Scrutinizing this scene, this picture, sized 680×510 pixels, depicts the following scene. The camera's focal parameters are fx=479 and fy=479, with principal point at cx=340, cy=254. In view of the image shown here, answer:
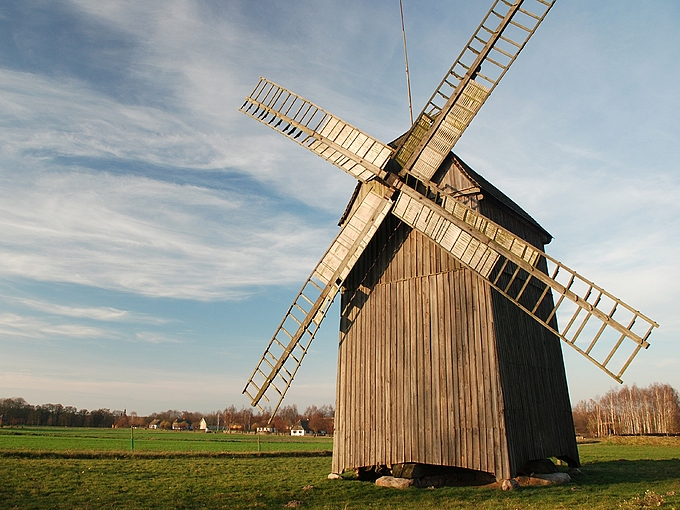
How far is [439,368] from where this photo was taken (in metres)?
14.3

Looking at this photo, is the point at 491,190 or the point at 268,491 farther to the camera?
the point at 491,190

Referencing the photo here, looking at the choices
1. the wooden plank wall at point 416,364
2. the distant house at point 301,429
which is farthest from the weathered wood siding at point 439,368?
the distant house at point 301,429

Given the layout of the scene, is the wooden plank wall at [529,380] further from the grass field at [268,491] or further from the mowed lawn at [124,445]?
the mowed lawn at [124,445]

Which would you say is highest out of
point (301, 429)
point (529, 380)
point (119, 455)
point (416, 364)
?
point (416, 364)

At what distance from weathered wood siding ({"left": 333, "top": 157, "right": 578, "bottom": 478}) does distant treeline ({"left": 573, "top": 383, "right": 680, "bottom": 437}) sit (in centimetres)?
9685

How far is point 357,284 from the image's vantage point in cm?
1745

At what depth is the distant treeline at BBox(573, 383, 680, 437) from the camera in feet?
326

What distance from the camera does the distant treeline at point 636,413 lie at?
99331 mm

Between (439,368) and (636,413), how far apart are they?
120239mm

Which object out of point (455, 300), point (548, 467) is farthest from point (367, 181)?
point (548, 467)

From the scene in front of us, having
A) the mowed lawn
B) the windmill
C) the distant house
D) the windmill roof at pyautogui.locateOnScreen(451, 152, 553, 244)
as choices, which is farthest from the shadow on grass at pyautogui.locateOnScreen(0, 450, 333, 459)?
the distant house

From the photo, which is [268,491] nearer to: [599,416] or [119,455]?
[119,455]

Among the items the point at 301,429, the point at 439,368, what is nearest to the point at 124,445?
the point at 439,368

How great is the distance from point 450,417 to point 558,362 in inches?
254
